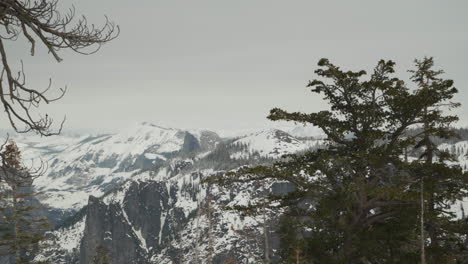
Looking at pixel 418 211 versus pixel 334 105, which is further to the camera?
pixel 334 105

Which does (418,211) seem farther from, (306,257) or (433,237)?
(433,237)

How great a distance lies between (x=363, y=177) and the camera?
51.7 feet

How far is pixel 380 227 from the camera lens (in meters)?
17.1

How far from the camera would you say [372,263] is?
655 inches

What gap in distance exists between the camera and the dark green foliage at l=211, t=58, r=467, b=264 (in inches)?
605

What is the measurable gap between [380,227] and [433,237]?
20.8ft

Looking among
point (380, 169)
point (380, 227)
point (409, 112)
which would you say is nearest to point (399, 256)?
point (380, 227)

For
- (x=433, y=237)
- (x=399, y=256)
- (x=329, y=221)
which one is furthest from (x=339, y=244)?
(x=433, y=237)

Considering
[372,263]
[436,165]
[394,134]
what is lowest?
[372,263]

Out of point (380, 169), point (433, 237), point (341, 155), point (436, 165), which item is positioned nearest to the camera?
point (436, 165)

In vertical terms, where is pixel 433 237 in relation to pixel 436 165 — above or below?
below

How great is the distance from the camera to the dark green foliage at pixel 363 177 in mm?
15375

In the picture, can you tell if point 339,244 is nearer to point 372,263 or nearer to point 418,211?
point 372,263

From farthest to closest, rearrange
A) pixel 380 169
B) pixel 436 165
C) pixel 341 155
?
1. pixel 341 155
2. pixel 380 169
3. pixel 436 165
